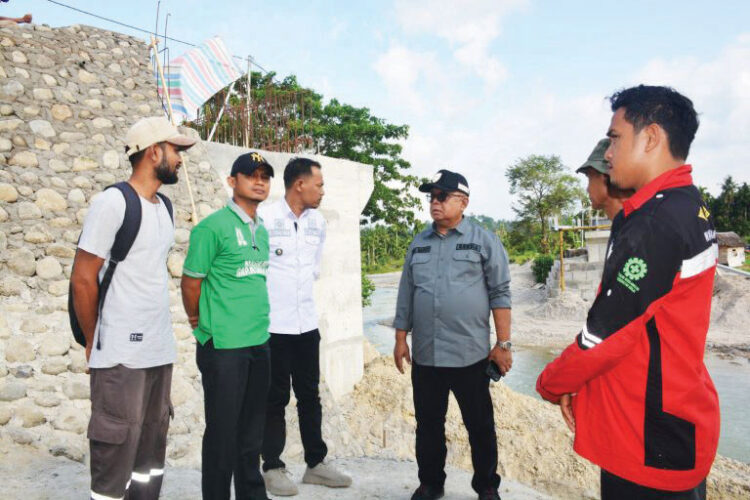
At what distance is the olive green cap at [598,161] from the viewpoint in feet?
8.05

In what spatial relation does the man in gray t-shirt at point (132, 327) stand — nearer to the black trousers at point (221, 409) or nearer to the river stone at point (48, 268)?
the black trousers at point (221, 409)

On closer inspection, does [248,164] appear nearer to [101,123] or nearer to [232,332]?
[232,332]

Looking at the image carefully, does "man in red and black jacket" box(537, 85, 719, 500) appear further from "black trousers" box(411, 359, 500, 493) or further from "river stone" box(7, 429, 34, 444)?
"river stone" box(7, 429, 34, 444)

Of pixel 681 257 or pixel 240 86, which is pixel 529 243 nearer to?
pixel 240 86

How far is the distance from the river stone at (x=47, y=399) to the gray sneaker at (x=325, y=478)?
2.12m

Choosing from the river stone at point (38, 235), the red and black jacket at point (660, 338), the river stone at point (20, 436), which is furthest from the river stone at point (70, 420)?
the red and black jacket at point (660, 338)

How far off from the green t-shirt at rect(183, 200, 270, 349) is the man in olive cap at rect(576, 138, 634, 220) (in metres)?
1.80

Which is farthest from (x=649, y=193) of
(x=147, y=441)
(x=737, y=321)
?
(x=737, y=321)

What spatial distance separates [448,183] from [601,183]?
1.11m

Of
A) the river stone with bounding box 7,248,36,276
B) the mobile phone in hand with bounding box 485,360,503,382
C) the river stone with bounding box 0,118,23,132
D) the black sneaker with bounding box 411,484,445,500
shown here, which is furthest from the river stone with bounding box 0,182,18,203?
the mobile phone in hand with bounding box 485,360,503,382

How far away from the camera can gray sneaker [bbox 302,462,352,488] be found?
3531 mm

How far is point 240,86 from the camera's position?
829 inches

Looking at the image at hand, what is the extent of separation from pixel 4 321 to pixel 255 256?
315 cm

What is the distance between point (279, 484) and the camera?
10.9 ft
